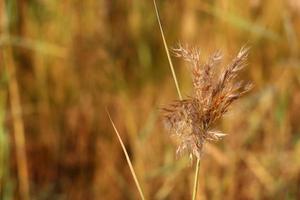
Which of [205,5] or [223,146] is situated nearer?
[223,146]

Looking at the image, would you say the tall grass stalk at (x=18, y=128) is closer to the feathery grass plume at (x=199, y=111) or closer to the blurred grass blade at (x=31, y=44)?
the blurred grass blade at (x=31, y=44)

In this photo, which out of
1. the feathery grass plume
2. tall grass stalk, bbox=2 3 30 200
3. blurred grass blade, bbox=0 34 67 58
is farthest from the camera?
tall grass stalk, bbox=2 3 30 200

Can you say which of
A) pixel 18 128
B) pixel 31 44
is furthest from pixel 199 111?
pixel 18 128

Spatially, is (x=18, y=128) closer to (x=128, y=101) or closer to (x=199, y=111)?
(x=128, y=101)

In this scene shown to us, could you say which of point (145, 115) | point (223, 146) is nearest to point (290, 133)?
point (223, 146)

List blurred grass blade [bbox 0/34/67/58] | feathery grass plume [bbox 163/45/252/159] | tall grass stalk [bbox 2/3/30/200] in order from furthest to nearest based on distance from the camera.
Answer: tall grass stalk [bbox 2/3/30/200] → blurred grass blade [bbox 0/34/67/58] → feathery grass plume [bbox 163/45/252/159]

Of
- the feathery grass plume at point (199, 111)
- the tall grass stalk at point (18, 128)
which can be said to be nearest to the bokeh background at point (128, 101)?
the tall grass stalk at point (18, 128)

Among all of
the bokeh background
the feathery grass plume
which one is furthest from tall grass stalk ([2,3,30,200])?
the feathery grass plume

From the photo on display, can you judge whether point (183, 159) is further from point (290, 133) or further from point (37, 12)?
point (37, 12)

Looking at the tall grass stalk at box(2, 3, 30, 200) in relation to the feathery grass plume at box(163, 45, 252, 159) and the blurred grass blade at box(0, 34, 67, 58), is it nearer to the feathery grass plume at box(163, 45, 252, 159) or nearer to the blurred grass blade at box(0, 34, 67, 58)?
the blurred grass blade at box(0, 34, 67, 58)
